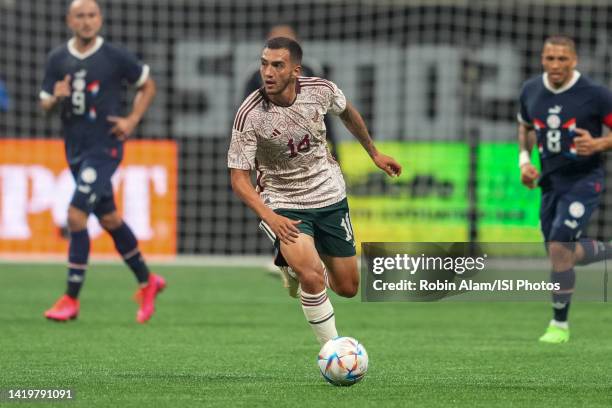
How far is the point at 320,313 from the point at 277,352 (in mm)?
1242

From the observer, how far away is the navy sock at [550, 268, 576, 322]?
8500 mm

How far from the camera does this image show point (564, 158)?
868cm

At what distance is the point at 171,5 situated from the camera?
15.9 metres

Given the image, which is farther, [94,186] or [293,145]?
[94,186]

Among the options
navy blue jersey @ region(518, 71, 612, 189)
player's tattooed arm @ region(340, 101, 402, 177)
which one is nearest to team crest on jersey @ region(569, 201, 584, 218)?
navy blue jersey @ region(518, 71, 612, 189)

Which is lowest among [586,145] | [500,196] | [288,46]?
[500,196]

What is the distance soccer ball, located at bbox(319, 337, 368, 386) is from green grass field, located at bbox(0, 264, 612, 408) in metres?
0.07

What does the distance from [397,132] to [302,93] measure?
8.57 metres

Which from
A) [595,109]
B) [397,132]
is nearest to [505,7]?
[397,132]

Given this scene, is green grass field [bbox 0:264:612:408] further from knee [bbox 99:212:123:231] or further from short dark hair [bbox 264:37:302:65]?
short dark hair [bbox 264:37:302:65]

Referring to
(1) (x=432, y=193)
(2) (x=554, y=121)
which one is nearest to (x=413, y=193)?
(1) (x=432, y=193)

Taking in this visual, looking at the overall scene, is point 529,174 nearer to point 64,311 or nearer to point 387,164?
point 387,164

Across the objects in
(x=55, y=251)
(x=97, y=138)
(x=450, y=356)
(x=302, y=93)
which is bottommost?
(x=55, y=251)

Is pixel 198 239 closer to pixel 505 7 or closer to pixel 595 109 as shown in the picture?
pixel 505 7
